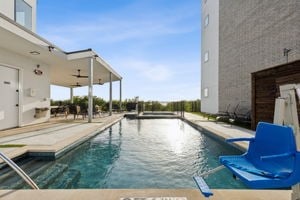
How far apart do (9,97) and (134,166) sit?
5960 millimetres

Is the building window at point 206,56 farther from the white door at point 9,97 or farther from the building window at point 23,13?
the white door at point 9,97

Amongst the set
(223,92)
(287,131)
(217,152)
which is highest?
(223,92)

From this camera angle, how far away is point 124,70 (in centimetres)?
2058

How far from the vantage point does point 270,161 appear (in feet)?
7.77

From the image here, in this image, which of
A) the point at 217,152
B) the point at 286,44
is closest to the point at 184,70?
the point at 286,44

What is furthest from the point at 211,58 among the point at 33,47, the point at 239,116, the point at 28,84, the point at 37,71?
the point at 33,47

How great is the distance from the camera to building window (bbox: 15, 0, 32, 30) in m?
10.4

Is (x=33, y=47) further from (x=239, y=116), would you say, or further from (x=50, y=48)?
(x=239, y=116)

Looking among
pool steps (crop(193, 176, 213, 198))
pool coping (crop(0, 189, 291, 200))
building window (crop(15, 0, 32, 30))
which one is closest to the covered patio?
building window (crop(15, 0, 32, 30))

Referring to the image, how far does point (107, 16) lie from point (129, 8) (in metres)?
1.37

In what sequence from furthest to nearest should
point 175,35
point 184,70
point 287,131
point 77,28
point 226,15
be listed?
point 184,70
point 175,35
point 226,15
point 77,28
point 287,131

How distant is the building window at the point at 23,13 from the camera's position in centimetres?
1035

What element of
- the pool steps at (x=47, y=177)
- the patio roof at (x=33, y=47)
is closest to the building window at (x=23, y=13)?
the patio roof at (x=33, y=47)

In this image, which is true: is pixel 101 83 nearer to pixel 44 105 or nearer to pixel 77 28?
pixel 77 28
